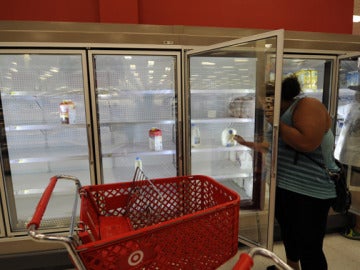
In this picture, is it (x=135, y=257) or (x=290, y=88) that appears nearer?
(x=135, y=257)

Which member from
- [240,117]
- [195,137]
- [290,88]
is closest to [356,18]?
[240,117]

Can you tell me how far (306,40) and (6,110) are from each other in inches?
102

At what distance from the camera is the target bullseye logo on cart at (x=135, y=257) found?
87cm

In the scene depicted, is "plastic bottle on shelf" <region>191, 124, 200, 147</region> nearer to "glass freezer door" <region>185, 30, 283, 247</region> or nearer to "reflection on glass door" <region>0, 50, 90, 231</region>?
"glass freezer door" <region>185, 30, 283, 247</region>

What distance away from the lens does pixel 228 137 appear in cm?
255

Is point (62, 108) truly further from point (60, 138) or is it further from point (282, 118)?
point (282, 118)

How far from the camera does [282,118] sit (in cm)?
155

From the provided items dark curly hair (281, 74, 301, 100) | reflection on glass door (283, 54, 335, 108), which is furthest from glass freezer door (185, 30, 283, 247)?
reflection on glass door (283, 54, 335, 108)

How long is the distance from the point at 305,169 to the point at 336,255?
1298 millimetres

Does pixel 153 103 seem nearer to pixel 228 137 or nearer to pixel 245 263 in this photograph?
pixel 228 137

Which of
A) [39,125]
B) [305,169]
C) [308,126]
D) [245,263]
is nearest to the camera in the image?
[245,263]

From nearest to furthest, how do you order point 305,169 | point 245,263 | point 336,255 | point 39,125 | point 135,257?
point 245,263 < point 135,257 < point 305,169 < point 39,125 < point 336,255

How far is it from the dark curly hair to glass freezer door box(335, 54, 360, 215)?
1.04m

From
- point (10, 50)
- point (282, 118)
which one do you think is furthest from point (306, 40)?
point (10, 50)
